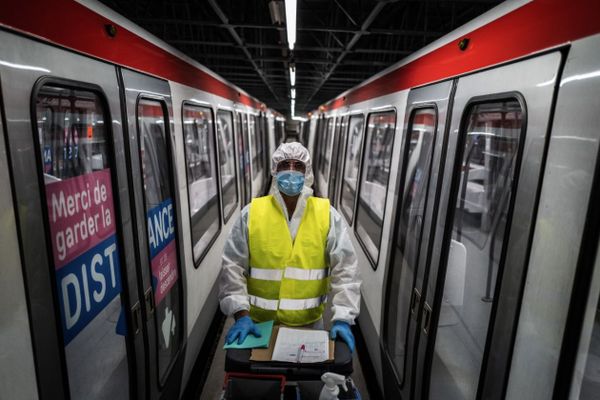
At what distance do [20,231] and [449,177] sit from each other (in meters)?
1.79

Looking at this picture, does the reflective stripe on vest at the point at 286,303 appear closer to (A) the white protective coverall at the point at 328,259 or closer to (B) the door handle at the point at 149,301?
(A) the white protective coverall at the point at 328,259

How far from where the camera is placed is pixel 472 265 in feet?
17.8

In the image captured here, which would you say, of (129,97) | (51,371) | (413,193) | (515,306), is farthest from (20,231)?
(413,193)

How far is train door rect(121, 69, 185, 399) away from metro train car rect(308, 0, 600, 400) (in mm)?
1533

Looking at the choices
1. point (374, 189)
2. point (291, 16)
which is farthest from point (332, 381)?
point (374, 189)

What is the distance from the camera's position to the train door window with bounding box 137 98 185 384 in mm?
2465

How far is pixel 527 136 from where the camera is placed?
1360 mm

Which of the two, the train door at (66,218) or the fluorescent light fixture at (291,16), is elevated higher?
the fluorescent light fixture at (291,16)

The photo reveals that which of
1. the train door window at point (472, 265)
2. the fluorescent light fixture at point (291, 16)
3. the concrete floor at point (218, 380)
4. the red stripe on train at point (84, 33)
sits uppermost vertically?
the fluorescent light fixture at point (291, 16)

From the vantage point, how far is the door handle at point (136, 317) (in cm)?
198

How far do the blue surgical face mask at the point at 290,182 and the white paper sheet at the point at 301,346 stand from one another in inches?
31.1

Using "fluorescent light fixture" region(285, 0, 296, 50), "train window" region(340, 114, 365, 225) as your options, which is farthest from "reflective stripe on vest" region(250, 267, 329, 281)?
"train window" region(340, 114, 365, 225)

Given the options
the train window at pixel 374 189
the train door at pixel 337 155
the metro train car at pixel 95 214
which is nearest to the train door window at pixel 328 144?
the train door at pixel 337 155

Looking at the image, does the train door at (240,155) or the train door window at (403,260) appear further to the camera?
the train door at (240,155)
